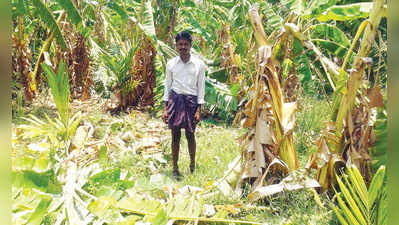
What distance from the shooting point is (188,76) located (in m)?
1.11

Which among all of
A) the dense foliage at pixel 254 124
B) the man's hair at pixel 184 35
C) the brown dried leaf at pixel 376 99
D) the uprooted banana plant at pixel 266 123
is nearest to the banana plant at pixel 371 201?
the dense foliage at pixel 254 124

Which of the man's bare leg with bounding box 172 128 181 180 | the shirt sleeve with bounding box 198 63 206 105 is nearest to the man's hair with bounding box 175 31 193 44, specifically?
the shirt sleeve with bounding box 198 63 206 105

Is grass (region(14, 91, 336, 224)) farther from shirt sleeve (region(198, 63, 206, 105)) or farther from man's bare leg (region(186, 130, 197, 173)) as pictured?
shirt sleeve (region(198, 63, 206, 105))

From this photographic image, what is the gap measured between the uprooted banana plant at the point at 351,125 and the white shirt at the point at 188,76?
454 millimetres

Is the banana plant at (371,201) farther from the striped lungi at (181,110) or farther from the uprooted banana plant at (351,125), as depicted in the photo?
the striped lungi at (181,110)

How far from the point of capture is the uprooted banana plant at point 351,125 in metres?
0.71

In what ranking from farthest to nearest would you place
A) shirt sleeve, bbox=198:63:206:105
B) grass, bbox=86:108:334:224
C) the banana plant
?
shirt sleeve, bbox=198:63:206:105, grass, bbox=86:108:334:224, the banana plant

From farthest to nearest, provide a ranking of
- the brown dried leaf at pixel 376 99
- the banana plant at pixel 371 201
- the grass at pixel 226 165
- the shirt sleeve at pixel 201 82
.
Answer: the shirt sleeve at pixel 201 82 → the grass at pixel 226 165 → the brown dried leaf at pixel 376 99 → the banana plant at pixel 371 201

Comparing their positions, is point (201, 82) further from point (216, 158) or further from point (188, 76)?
point (216, 158)

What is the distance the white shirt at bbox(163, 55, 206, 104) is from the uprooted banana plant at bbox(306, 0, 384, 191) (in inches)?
17.9

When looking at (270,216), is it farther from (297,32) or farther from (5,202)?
(5,202)

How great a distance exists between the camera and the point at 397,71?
0.34m

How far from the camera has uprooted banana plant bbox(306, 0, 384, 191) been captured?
71 cm

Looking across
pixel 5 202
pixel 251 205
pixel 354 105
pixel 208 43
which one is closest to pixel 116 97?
pixel 208 43
